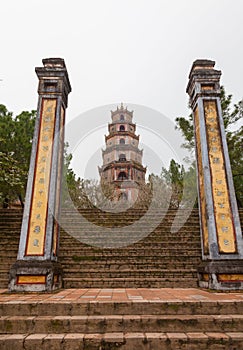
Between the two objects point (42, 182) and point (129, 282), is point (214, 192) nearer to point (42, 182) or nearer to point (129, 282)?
point (129, 282)

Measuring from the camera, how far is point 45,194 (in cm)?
554

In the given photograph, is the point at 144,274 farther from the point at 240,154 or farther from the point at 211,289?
the point at 240,154

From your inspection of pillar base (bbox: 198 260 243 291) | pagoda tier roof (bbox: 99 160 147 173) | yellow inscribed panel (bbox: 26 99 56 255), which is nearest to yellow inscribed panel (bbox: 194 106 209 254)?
pillar base (bbox: 198 260 243 291)

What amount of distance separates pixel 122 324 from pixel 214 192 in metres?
3.34

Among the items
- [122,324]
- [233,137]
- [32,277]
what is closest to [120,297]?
→ [122,324]

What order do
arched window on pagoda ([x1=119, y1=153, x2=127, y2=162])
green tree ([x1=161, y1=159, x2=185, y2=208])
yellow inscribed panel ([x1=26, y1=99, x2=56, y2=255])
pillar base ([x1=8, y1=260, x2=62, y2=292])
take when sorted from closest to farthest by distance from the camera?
pillar base ([x1=8, y1=260, x2=62, y2=292])
yellow inscribed panel ([x1=26, y1=99, x2=56, y2=255])
green tree ([x1=161, y1=159, x2=185, y2=208])
arched window on pagoda ([x1=119, y1=153, x2=127, y2=162])

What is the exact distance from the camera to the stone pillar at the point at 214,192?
508 centimetres

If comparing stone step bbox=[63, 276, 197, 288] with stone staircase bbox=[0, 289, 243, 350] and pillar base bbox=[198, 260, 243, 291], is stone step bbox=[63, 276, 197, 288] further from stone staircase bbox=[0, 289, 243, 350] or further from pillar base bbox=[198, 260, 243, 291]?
stone staircase bbox=[0, 289, 243, 350]

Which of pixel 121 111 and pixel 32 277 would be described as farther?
pixel 121 111

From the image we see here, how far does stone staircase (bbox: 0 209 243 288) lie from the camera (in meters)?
5.70

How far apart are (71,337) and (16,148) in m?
8.78

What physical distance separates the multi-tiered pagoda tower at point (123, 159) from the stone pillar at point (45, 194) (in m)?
15.2

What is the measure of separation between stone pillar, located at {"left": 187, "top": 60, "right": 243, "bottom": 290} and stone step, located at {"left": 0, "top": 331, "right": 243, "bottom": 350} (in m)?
2.08

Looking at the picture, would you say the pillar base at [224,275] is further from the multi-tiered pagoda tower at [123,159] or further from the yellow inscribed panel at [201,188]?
the multi-tiered pagoda tower at [123,159]
